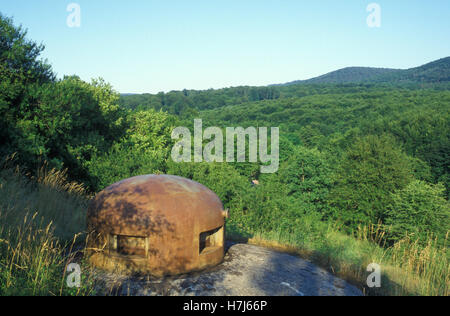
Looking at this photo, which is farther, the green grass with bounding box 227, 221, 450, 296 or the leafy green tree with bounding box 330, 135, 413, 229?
the leafy green tree with bounding box 330, 135, 413, 229

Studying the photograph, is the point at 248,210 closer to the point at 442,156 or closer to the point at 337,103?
the point at 442,156

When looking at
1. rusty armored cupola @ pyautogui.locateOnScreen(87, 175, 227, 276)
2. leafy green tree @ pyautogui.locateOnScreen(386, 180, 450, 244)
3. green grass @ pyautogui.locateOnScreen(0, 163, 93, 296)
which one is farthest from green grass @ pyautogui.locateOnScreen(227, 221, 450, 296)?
leafy green tree @ pyautogui.locateOnScreen(386, 180, 450, 244)

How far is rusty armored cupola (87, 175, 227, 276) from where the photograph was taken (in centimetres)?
526

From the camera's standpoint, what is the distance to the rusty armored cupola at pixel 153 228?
5.26 metres

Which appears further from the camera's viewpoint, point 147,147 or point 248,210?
point 147,147

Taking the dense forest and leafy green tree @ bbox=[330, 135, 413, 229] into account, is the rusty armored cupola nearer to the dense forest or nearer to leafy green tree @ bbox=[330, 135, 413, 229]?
the dense forest

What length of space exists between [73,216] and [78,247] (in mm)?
1732

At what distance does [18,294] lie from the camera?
401 cm
